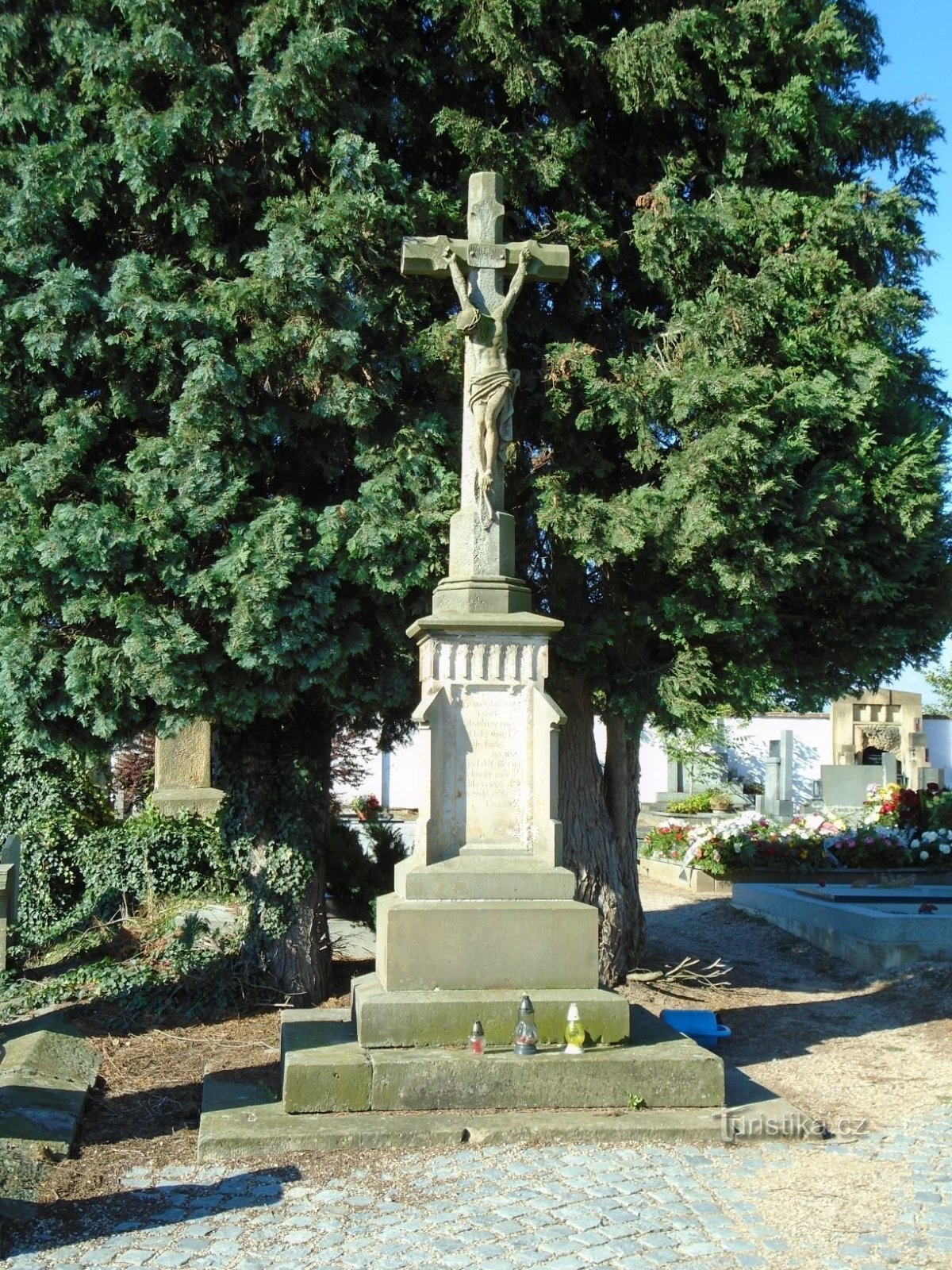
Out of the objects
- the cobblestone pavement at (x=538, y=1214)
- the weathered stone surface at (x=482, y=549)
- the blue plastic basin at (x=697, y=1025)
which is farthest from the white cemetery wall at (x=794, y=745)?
the cobblestone pavement at (x=538, y=1214)

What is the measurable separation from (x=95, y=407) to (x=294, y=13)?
120 inches

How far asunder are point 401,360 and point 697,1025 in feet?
16.8

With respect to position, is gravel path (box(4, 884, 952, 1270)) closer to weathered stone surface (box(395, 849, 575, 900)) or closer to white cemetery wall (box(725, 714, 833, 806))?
weathered stone surface (box(395, 849, 575, 900))

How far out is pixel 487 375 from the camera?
7578mm

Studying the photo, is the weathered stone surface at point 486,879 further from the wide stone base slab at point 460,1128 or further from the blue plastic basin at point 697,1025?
the blue plastic basin at point 697,1025

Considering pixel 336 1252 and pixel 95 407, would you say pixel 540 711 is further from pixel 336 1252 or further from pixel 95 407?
pixel 95 407

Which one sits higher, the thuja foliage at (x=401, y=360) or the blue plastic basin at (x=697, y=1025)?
the thuja foliage at (x=401, y=360)

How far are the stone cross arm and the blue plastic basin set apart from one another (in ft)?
16.8

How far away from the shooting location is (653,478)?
357 inches

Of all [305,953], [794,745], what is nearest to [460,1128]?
[305,953]

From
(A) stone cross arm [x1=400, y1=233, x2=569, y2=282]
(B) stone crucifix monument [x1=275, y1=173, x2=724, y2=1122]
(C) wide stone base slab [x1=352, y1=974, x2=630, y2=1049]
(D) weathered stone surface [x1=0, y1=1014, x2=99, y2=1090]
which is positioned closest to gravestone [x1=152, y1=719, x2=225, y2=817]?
(D) weathered stone surface [x1=0, y1=1014, x2=99, y2=1090]

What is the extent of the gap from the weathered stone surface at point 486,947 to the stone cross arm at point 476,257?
13.3 feet

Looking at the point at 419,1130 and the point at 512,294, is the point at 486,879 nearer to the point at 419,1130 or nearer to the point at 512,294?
the point at 419,1130

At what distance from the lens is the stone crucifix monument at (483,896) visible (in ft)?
20.6
